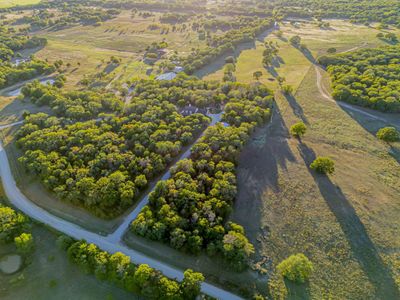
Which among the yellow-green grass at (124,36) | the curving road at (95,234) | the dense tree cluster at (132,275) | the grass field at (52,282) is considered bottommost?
the grass field at (52,282)

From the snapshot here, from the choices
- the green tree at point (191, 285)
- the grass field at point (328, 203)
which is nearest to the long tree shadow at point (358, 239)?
the grass field at point (328, 203)

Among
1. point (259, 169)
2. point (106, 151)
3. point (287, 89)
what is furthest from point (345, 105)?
point (106, 151)

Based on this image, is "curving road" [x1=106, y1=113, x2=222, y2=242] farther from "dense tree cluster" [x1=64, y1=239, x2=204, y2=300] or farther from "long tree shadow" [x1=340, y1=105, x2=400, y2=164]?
"long tree shadow" [x1=340, y1=105, x2=400, y2=164]

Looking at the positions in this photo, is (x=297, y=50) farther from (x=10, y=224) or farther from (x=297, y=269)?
(x=10, y=224)

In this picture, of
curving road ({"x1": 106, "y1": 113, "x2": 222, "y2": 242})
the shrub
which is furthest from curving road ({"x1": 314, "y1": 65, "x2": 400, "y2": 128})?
curving road ({"x1": 106, "y1": 113, "x2": 222, "y2": 242})

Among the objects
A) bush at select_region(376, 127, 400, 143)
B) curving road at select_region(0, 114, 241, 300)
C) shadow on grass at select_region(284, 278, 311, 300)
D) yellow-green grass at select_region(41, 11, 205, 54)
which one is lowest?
shadow on grass at select_region(284, 278, 311, 300)

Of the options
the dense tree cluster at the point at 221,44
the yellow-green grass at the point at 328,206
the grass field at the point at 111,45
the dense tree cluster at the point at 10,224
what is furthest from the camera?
the dense tree cluster at the point at 221,44

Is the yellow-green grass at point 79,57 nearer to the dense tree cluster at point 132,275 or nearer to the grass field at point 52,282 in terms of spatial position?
the grass field at point 52,282

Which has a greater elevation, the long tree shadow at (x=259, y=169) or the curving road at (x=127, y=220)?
the long tree shadow at (x=259, y=169)
